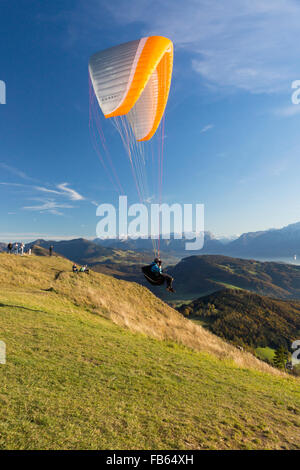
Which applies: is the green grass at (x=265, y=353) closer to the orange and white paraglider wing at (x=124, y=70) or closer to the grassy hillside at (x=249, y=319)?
the grassy hillside at (x=249, y=319)

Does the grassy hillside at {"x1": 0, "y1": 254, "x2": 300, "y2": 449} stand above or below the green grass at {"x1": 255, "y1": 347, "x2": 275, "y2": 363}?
above

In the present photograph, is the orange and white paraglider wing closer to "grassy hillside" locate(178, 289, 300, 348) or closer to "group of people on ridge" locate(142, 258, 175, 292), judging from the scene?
"group of people on ridge" locate(142, 258, 175, 292)
